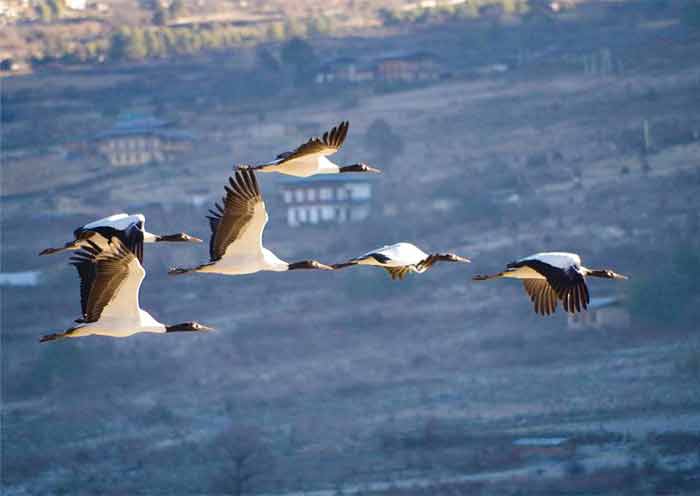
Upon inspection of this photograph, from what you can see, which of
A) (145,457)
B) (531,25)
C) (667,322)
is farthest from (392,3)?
(145,457)

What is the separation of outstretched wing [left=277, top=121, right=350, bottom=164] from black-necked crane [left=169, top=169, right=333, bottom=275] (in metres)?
1.10

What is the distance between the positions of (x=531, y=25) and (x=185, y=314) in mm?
66065

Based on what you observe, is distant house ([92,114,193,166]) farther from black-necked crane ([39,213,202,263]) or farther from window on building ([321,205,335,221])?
black-necked crane ([39,213,202,263])

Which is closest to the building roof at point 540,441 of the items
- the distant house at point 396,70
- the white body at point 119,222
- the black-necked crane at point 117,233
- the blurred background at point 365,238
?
the blurred background at point 365,238

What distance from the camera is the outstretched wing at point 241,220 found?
37.6 m

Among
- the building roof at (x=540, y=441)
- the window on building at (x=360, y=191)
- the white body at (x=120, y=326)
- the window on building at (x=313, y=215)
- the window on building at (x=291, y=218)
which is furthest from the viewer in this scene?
the window on building at (x=360, y=191)

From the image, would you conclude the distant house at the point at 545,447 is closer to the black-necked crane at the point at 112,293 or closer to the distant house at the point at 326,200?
the black-necked crane at the point at 112,293

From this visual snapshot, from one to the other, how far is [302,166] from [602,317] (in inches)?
2512

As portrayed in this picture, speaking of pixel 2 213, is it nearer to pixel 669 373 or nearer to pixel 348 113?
pixel 348 113

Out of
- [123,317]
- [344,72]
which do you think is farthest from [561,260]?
[344,72]

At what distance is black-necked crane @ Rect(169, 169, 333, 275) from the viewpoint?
1483 inches

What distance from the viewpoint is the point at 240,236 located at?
38.0 m

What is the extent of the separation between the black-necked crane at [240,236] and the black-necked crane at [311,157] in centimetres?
70

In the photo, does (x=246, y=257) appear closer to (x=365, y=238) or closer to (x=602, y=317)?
(x=602, y=317)
